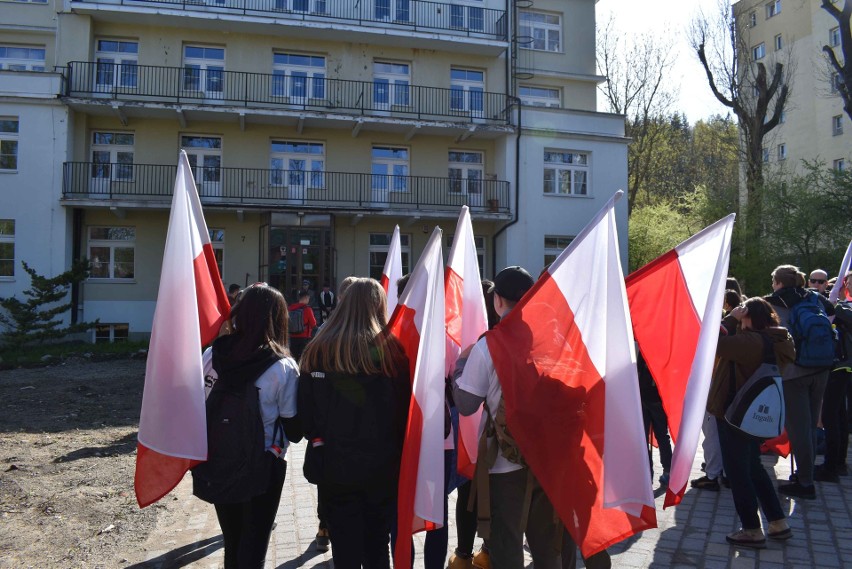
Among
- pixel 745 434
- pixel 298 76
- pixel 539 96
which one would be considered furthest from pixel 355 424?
pixel 539 96

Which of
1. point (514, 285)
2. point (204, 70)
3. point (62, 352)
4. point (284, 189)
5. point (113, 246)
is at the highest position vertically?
point (204, 70)

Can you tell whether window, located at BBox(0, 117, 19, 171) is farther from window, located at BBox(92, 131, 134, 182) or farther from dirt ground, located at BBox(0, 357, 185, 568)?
dirt ground, located at BBox(0, 357, 185, 568)

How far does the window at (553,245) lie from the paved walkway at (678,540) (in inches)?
693

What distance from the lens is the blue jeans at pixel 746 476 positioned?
465 centimetres

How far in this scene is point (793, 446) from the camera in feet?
18.6

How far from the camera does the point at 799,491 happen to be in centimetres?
575

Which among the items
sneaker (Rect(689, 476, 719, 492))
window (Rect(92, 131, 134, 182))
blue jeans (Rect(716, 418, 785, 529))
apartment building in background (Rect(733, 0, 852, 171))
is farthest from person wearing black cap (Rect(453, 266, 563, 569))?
apartment building in background (Rect(733, 0, 852, 171))

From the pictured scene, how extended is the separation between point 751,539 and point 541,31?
2526 cm

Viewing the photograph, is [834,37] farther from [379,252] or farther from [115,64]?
[115,64]

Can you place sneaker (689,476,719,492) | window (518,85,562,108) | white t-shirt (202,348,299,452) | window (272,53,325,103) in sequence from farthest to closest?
1. window (518,85,562,108)
2. window (272,53,325,103)
3. sneaker (689,476,719,492)
4. white t-shirt (202,348,299,452)

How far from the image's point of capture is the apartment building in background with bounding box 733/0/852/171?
1352 inches

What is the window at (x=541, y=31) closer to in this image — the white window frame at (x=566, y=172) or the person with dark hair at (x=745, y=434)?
the white window frame at (x=566, y=172)

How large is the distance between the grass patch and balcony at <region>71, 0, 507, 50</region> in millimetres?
10739

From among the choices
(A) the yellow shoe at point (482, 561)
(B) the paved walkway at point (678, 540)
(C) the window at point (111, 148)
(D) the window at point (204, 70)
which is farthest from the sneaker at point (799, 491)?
(C) the window at point (111, 148)
